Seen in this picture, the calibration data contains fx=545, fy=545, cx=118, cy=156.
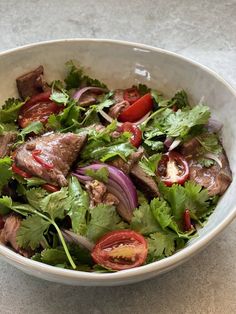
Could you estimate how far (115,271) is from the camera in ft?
4.14

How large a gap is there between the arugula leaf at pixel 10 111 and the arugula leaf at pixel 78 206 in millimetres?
394

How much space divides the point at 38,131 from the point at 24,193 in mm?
244

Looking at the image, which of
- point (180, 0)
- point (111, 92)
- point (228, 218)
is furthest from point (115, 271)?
point (180, 0)

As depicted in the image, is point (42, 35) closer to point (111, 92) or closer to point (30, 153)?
point (111, 92)

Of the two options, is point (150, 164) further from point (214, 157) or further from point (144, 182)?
point (214, 157)

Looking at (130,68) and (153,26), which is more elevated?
(130,68)

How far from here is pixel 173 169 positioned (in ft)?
5.10

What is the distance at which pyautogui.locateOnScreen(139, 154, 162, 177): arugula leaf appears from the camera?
4.80ft

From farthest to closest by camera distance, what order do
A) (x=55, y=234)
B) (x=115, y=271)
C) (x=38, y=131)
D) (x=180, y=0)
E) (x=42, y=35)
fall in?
(x=180, y=0), (x=42, y=35), (x=38, y=131), (x=55, y=234), (x=115, y=271)

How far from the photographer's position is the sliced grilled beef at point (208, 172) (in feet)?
4.88

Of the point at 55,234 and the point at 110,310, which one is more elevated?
the point at 55,234

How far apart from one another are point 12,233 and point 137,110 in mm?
595

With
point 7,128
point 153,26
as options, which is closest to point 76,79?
point 7,128

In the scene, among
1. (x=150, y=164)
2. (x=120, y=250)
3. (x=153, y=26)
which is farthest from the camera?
(x=153, y=26)
